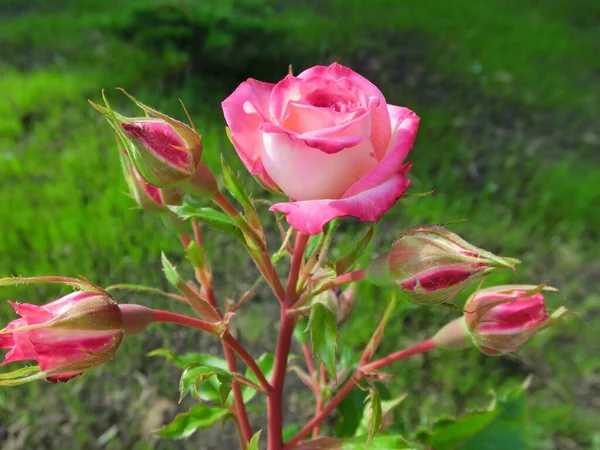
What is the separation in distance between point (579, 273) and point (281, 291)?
1.82 m

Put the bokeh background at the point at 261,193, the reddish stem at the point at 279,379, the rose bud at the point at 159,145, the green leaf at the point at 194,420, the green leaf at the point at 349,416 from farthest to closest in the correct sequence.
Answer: the bokeh background at the point at 261,193 → the green leaf at the point at 349,416 → the green leaf at the point at 194,420 → the reddish stem at the point at 279,379 → the rose bud at the point at 159,145

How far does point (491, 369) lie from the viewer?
1.67 metres

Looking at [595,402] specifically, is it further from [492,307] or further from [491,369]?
[492,307]

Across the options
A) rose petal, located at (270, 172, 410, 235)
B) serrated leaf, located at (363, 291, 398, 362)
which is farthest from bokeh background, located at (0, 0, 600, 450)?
rose petal, located at (270, 172, 410, 235)

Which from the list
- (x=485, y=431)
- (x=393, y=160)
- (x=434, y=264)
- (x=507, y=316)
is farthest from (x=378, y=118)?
(x=485, y=431)

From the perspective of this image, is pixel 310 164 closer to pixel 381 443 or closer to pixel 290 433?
pixel 381 443

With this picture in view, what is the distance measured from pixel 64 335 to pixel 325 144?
1.00 feet

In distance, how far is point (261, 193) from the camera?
84.6 inches

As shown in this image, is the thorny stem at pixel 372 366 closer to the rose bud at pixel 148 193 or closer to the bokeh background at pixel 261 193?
the bokeh background at pixel 261 193

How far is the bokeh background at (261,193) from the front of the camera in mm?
1536

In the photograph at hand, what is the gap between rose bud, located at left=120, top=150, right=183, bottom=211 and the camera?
0.69m

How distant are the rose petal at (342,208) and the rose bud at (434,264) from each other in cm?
9

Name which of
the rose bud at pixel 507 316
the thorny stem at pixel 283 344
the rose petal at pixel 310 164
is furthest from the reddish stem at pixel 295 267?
the rose bud at pixel 507 316

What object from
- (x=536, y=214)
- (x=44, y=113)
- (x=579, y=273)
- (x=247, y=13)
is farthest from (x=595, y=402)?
(x=44, y=113)
